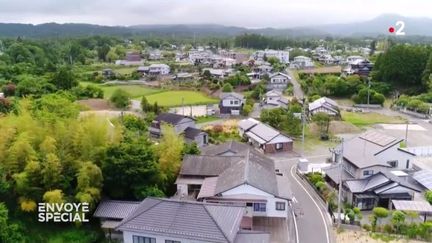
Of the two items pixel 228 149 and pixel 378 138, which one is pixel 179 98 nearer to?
pixel 228 149

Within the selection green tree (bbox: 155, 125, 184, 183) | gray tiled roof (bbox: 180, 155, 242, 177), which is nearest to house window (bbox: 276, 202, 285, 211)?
gray tiled roof (bbox: 180, 155, 242, 177)

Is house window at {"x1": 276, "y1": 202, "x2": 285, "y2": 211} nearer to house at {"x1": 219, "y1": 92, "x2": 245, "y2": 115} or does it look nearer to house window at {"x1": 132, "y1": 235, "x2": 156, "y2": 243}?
house window at {"x1": 132, "y1": 235, "x2": 156, "y2": 243}

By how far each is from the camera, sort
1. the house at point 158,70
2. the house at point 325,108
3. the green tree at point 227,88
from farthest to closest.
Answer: the house at point 158,70 < the green tree at point 227,88 < the house at point 325,108

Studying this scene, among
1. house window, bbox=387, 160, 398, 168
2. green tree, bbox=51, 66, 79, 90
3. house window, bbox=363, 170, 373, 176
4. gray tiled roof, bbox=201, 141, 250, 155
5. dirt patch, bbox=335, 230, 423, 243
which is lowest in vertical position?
dirt patch, bbox=335, 230, 423, 243

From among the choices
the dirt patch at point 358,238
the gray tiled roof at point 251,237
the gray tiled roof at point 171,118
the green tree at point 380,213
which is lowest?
the dirt patch at point 358,238

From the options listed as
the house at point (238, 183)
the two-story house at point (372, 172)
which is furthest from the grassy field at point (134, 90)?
the two-story house at point (372, 172)

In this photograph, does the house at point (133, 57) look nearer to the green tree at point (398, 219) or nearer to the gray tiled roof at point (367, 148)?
the gray tiled roof at point (367, 148)

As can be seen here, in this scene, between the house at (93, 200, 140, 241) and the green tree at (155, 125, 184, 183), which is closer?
the house at (93, 200, 140, 241)
